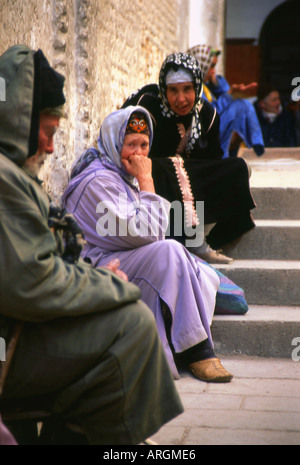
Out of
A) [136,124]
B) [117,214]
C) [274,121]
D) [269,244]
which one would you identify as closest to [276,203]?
[269,244]

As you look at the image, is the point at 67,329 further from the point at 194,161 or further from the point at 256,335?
the point at 194,161

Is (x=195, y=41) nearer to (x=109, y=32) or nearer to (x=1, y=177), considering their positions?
(x=109, y=32)

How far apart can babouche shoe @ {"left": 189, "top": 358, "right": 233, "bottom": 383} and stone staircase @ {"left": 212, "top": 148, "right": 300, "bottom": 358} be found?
0.45m

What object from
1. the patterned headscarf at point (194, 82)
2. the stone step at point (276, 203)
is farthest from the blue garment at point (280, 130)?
the patterned headscarf at point (194, 82)

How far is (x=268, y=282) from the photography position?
172 inches

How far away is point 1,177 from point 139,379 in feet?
2.48

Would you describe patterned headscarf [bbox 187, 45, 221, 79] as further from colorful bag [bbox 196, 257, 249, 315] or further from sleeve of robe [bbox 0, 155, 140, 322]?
sleeve of robe [bbox 0, 155, 140, 322]

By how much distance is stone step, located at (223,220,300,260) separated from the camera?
471 centimetres

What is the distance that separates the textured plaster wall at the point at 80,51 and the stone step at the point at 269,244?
52.4 inches

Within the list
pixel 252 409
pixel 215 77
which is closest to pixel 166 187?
pixel 252 409

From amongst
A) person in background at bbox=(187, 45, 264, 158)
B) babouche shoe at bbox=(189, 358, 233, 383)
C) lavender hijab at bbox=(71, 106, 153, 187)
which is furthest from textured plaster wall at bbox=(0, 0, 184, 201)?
babouche shoe at bbox=(189, 358, 233, 383)

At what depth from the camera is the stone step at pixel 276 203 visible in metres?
5.06

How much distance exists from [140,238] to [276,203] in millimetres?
1973
